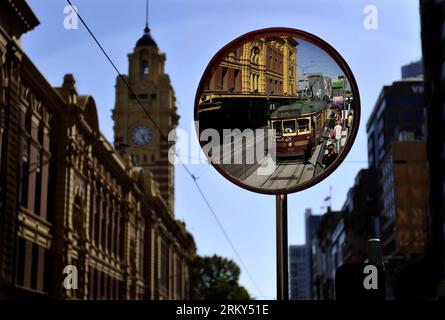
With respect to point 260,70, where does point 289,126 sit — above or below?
below

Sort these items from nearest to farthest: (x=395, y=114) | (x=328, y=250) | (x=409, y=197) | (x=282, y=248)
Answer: (x=282, y=248), (x=409, y=197), (x=395, y=114), (x=328, y=250)

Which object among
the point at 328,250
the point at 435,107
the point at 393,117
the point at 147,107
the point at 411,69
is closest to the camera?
the point at 435,107

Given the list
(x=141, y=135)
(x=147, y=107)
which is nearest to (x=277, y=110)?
(x=141, y=135)

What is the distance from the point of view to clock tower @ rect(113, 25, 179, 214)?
104 m

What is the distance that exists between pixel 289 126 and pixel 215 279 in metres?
104

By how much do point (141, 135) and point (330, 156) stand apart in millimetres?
103204

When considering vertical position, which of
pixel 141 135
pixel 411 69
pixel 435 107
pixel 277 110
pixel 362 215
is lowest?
pixel 277 110

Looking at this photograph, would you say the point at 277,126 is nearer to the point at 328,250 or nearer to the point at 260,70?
the point at 260,70

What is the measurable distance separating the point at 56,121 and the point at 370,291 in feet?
136

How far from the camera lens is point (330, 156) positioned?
4.13 m

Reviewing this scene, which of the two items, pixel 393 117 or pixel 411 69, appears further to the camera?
pixel 411 69

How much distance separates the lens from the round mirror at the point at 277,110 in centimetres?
411

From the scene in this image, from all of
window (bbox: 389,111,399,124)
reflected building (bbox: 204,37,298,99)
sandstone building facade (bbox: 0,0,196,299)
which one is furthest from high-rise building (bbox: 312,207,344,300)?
reflected building (bbox: 204,37,298,99)

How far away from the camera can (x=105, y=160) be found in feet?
186
